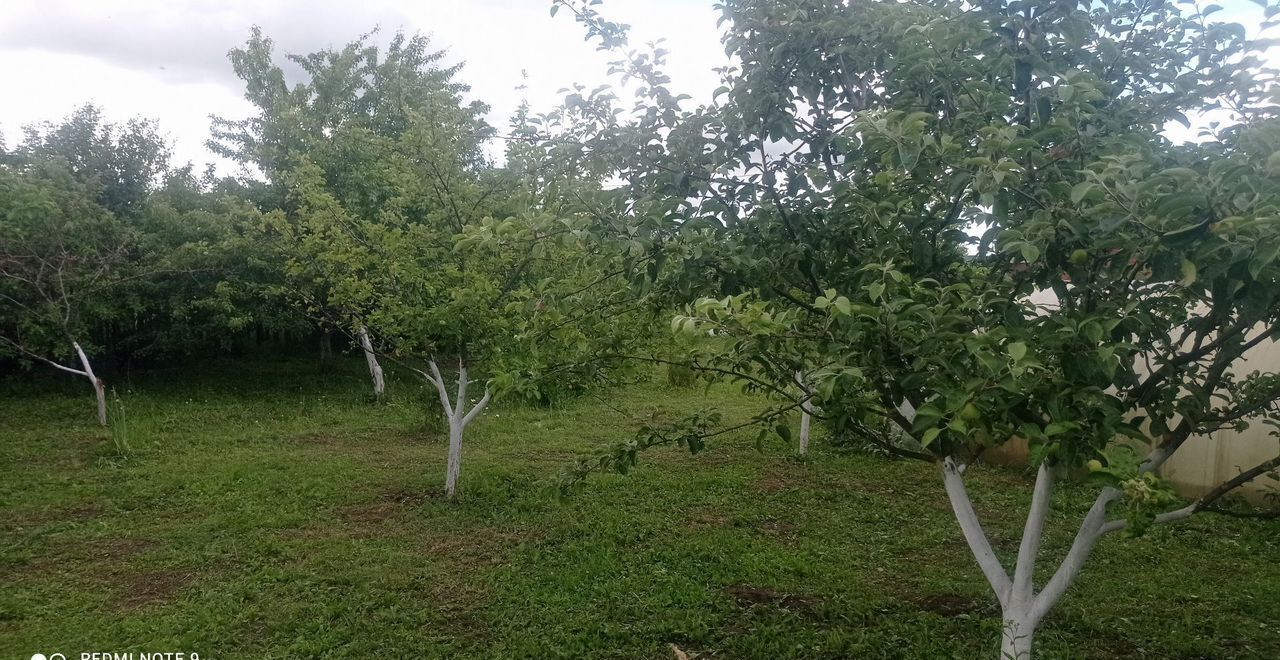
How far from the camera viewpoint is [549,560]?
4730mm

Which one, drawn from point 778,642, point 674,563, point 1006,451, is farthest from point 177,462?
point 1006,451

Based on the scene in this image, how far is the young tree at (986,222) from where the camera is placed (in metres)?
1.76

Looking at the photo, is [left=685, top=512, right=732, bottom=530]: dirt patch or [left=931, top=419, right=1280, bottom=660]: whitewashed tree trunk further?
[left=685, top=512, right=732, bottom=530]: dirt patch

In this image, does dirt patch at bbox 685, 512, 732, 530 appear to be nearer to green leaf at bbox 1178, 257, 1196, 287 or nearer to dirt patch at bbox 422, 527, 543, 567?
dirt patch at bbox 422, 527, 543, 567

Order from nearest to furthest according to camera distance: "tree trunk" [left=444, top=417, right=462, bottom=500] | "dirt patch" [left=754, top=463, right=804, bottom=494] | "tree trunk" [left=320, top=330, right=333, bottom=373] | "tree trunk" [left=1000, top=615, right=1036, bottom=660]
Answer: "tree trunk" [left=1000, top=615, right=1036, bottom=660] < "tree trunk" [left=444, top=417, right=462, bottom=500] < "dirt patch" [left=754, top=463, right=804, bottom=494] < "tree trunk" [left=320, top=330, right=333, bottom=373]

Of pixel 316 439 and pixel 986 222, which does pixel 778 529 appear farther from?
pixel 316 439

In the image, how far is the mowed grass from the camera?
3689 mm

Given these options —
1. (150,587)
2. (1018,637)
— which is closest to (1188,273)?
(1018,637)

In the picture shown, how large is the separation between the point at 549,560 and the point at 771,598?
1358 millimetres

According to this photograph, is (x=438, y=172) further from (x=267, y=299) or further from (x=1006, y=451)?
(x=267, y=299)

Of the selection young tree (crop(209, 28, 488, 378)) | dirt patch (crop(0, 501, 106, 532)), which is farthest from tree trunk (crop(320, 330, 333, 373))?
dirt patch (crop(0, 501, 106, 532))

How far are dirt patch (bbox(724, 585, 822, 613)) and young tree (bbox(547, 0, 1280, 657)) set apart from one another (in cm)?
134

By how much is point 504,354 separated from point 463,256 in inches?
31.7

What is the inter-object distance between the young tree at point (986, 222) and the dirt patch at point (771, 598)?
134 centimetres
